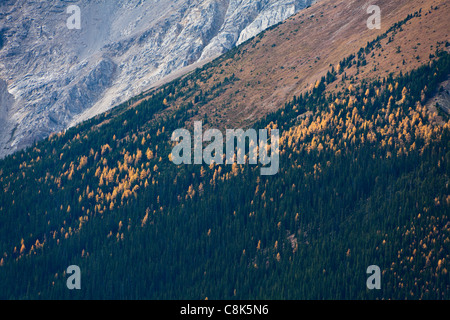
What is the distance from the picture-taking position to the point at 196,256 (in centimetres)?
19175

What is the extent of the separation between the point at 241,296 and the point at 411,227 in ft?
168

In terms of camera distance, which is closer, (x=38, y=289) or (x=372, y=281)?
(x=372, y=281)

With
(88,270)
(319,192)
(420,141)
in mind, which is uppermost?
(420,141)

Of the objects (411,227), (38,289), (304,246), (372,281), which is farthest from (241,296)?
(38,289)

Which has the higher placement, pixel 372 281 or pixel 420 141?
pixel 420 141

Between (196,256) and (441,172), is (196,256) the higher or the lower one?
the lower one

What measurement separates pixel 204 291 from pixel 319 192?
49730mm
